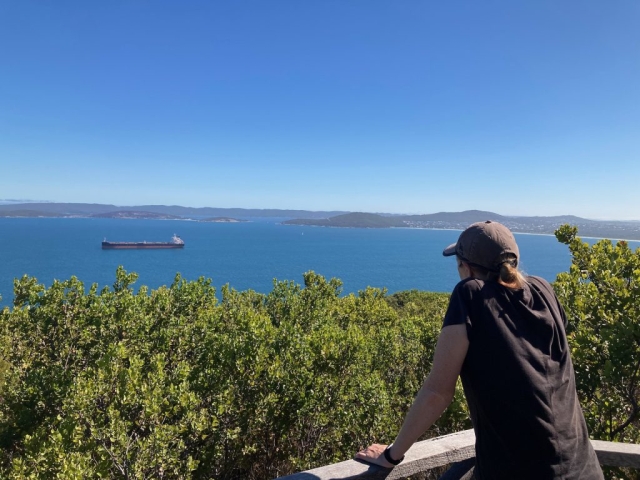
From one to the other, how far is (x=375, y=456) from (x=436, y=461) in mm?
379

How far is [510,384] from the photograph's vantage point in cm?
162

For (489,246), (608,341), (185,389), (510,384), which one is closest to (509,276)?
(489,246)

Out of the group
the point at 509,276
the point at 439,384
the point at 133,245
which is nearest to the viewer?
the point at 439,384

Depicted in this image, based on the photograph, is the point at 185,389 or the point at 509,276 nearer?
the point at 509,276

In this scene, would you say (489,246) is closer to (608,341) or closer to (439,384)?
(439,384)

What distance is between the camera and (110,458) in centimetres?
420

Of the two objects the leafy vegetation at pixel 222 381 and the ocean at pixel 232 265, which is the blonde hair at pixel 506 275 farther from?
the ocean at pixel 232 265

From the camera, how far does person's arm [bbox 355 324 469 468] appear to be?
1663 millimetres

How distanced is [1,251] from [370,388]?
419 feet

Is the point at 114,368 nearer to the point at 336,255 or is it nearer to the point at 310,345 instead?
the point at 310,345

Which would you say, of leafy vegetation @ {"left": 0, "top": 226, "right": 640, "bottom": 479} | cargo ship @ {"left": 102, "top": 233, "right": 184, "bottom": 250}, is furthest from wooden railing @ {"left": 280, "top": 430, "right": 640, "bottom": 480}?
cargo ship @ {"left": 102, "top": 233, "right": 184, "bottom": 250}

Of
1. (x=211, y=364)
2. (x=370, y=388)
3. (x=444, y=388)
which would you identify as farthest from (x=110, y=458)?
(x=444, y=388)

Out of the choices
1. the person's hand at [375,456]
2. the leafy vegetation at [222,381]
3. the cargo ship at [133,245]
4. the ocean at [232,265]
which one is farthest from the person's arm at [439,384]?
the cargo ship at [133,245]

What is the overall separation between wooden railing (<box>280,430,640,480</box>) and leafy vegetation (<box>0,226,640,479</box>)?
52.0 inches
